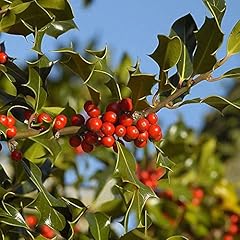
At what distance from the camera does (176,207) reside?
3.12 m

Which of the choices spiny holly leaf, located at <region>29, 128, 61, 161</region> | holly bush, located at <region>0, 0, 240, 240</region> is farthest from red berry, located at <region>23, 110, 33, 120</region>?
spiny holly leaf, located at <region>29, 128, 61, 161</region>

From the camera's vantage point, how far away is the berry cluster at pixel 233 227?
303cm

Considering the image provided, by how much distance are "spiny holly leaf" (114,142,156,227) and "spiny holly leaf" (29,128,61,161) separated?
11 cm

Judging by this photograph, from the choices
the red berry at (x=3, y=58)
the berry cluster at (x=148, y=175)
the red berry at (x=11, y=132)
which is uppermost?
the red berry at (x=3, y=58)

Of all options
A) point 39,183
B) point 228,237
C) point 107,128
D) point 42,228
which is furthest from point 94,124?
point 228,237

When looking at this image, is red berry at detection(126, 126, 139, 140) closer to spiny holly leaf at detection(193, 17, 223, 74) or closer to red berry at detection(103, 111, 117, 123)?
red berry at detection(103, 111, 117, 123)

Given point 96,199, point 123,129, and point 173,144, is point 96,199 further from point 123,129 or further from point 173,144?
point 123,129

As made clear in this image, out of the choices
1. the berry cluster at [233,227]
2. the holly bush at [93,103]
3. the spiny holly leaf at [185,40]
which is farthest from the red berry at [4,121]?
the berry cluster at [233,227]

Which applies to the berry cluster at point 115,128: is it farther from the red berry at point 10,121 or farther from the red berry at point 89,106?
the red berry at point 10,121

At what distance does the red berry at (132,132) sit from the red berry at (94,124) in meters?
0.05

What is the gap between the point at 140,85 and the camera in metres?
1.22

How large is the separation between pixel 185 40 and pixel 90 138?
263mm

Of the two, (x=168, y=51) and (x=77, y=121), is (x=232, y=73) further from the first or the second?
(x=77, y=121)

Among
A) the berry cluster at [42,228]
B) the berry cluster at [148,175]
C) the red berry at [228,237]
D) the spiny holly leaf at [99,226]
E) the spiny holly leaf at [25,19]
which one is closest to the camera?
the spiny holly leaf at [25,19]
